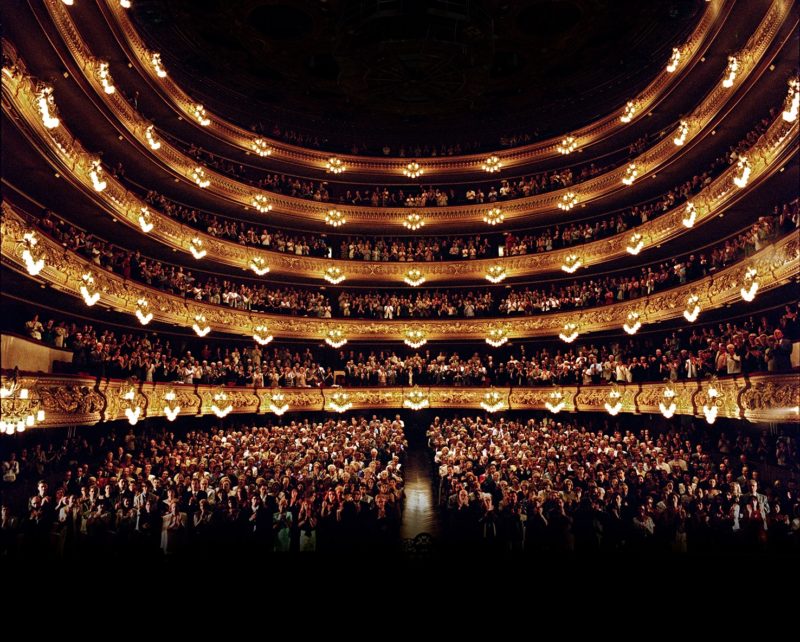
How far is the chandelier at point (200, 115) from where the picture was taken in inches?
984

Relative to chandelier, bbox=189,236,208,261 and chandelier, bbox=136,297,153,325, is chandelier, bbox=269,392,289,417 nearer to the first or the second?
chandelier, bbox=189,236,208,261

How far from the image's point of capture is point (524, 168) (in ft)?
104

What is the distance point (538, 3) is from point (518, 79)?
21.9ft

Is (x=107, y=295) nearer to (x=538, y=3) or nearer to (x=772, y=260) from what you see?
(x=538, y=3)

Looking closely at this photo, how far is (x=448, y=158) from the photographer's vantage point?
32.7 meters

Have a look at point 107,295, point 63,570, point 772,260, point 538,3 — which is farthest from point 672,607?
point 538,3

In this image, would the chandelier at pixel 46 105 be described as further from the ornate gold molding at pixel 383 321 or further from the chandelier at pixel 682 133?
the chandelier at pixel 682 133

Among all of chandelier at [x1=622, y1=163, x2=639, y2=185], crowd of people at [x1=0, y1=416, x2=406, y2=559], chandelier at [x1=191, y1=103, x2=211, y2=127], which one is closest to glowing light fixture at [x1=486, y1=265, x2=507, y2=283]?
chandelier at [x1=622, y1=163, x2=639, y2=185]

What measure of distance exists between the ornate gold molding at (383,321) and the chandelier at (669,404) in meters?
3.28

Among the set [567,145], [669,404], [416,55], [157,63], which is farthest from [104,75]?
[567,145]

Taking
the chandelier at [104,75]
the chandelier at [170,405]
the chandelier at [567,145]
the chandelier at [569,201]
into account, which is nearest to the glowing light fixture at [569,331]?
the chandelier at [569,201]

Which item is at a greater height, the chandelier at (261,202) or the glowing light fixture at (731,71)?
the chandelier at (261,202)

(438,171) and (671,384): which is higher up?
(438,171)

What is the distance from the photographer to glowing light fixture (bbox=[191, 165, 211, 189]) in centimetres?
2411
